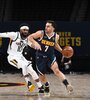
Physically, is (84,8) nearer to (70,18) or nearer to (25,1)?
(70,18)

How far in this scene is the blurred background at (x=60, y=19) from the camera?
47.2ft

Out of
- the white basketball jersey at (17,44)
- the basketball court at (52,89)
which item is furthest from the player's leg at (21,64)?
the basketball court at (52,89)

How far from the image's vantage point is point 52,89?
35.4 feet

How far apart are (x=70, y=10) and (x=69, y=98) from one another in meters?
13.7

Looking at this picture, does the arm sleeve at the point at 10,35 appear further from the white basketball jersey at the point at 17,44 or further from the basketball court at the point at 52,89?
the basketball court at the point at 52,89

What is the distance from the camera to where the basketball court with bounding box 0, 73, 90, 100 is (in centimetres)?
925

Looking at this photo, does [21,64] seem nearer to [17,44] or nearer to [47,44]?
[17,44]

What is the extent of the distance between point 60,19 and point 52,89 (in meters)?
10.9

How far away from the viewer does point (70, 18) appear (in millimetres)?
21609

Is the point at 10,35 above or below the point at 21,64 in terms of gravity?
above

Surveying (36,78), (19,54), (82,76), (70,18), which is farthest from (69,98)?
(70,18)

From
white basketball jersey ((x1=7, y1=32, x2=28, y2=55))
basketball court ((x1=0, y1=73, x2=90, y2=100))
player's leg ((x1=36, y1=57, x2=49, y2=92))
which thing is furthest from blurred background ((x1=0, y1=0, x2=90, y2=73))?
player's leg ((x1=36, y1=57, x2=49, y2=92))

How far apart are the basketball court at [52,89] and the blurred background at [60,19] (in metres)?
0.86

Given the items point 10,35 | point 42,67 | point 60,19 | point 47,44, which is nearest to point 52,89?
point 42,67
